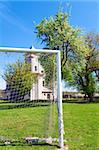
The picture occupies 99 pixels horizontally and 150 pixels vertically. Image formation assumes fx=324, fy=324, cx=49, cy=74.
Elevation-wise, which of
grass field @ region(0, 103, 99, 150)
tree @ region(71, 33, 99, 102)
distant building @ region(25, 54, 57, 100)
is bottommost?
grass field @ region(0, 103, 99, 150)

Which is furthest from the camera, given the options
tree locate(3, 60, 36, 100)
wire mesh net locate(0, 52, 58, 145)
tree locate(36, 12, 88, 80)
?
tree locate(36, 12, 88, 80)

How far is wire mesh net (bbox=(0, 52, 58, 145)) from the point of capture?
775cm

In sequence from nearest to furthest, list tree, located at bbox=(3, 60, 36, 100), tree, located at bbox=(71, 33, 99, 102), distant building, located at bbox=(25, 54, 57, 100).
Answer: tree, located at bbox=(3, 60, 36, 100)
distant building, located at bbox=(25, 54, 57, 100)
tree, located at bbox=(71, 33, 99, 102)

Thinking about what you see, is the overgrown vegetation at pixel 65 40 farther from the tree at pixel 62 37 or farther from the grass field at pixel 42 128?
the grass field at pixel 42 128

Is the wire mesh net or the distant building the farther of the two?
the distant building

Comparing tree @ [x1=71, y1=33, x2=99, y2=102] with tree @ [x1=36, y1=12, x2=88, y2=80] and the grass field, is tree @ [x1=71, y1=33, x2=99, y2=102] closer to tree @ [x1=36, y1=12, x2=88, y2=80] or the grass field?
tree @ [x1=36, y1=12, x2=88, y2=80]

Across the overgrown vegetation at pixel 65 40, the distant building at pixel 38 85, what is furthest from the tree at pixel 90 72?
the distant building at pixel 38 85

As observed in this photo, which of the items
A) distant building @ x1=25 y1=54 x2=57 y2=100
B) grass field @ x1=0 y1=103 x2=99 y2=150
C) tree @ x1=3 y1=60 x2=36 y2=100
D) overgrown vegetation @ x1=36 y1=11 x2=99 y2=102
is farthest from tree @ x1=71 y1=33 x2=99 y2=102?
tree @ x1=3 y1=60 x2=36 y2=100

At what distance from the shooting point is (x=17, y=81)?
8234mm

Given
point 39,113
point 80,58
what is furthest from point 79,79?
point 39,113

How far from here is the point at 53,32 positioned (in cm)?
2472

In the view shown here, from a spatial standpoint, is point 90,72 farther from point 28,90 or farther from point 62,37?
point 28,90

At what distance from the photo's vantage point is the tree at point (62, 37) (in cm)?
2447

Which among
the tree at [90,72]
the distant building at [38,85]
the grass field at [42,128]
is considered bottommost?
the grass field at [42,128]
